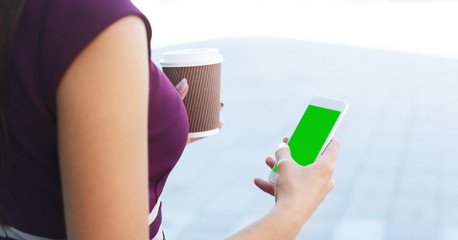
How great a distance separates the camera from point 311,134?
107 centimetres

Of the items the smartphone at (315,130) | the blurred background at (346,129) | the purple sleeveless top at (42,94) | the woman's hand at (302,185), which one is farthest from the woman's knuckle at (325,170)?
the blurred background at (346,129)

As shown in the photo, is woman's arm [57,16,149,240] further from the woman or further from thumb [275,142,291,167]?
thumb [275,142,291,167]

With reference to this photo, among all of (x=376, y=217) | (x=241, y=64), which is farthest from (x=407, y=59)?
(x=376, y=217)

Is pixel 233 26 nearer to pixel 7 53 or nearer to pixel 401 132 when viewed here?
pixel 401 132

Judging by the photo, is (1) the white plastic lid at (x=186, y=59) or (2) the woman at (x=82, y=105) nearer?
(2) the woman at (x=82, y=105)

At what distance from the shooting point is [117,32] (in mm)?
541

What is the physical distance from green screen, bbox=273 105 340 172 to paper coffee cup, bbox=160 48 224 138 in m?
0.24

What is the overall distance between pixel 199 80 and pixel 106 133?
0.73 metres

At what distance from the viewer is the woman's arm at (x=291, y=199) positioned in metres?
0.73

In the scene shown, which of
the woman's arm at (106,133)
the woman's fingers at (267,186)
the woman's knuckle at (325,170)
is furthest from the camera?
the woman's fingers at (267,186)

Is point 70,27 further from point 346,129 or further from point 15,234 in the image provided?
point 346,129

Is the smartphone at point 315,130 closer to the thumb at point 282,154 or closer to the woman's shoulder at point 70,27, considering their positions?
the thumb at point 282,154

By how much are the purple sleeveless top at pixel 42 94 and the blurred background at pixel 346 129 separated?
6.42ft

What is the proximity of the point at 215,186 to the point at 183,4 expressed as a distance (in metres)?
12.2
